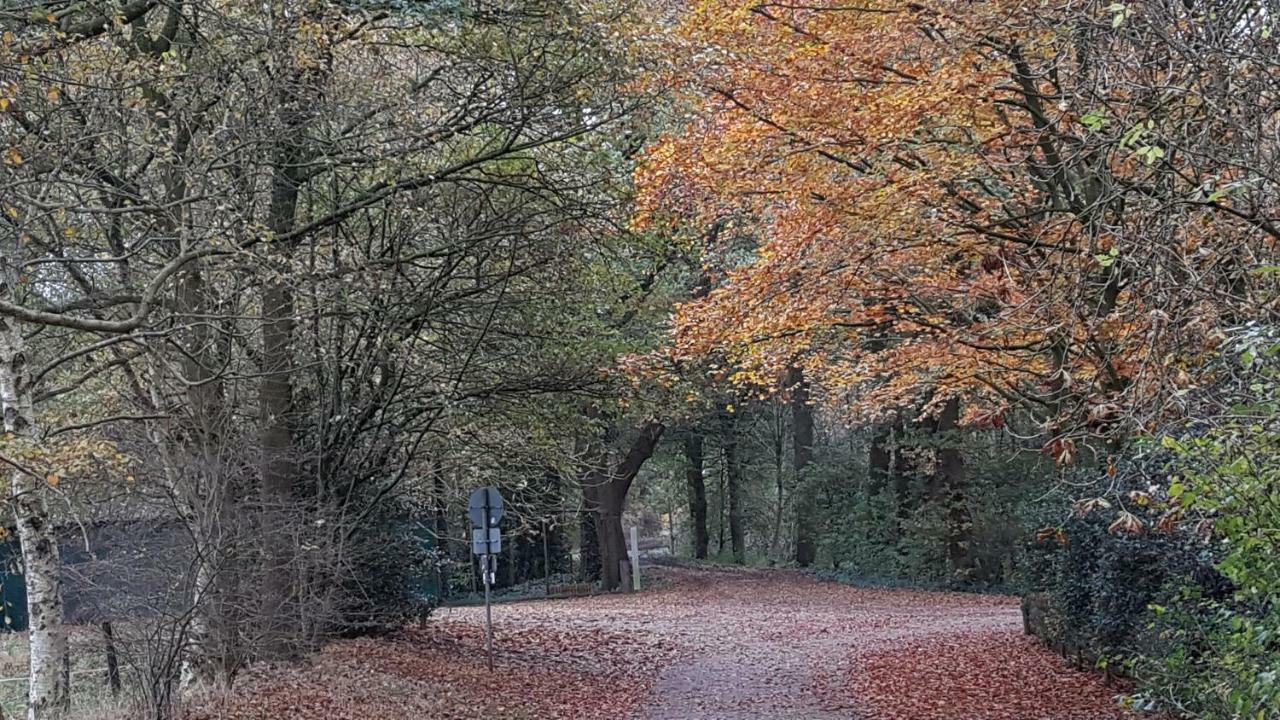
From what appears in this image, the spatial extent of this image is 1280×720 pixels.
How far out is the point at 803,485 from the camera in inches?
1249

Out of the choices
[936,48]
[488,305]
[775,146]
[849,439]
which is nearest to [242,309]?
[488,305]

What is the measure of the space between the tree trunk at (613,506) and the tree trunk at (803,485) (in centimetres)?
617

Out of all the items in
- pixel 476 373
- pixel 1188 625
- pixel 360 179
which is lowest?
pixel 1188 625

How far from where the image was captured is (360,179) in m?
11.6

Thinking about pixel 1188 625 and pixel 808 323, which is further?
pixel 808 323

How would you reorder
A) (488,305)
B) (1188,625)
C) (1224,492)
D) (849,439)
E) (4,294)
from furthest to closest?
1. (849,439)
2. (488,305)
3. (4,294)
4. (1188,625)
5. (1224,492)

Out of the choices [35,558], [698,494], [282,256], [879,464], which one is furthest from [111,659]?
[698,494]

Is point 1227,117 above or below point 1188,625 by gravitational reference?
above

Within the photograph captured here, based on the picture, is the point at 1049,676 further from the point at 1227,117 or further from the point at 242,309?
the point at 242,309

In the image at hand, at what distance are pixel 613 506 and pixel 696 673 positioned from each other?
1426 cm

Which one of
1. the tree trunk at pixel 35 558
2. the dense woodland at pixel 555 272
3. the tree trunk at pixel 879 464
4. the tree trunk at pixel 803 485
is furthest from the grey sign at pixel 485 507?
the tree trunk at pixel 803 485

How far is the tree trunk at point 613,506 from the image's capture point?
26.7 metres

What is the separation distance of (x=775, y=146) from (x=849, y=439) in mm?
27532

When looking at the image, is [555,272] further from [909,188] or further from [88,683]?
[88,683]
